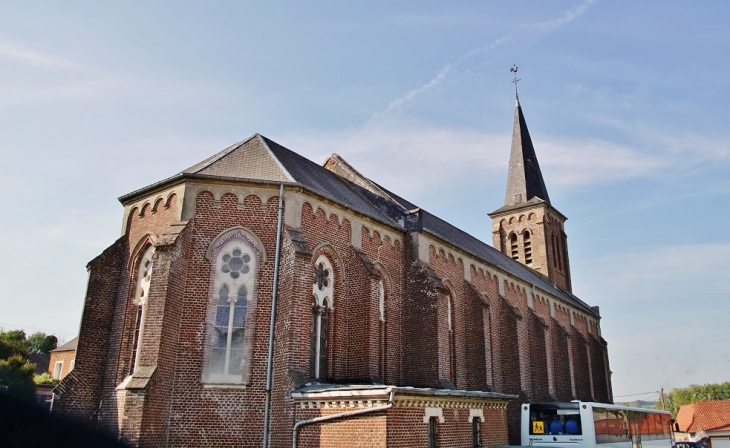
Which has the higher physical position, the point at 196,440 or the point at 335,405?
the point at 335,405

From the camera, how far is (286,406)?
14.0 m

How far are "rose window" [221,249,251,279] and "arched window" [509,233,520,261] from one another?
1177 inches

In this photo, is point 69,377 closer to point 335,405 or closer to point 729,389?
point 335,405

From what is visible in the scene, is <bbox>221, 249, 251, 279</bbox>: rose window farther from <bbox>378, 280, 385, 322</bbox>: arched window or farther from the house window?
the house window

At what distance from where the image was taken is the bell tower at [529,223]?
41000mm

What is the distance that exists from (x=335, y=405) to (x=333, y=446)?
91 cm

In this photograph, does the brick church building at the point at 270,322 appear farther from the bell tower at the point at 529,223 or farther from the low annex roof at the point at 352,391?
the bell tower at the point at 529,223

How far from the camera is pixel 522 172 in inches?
1727

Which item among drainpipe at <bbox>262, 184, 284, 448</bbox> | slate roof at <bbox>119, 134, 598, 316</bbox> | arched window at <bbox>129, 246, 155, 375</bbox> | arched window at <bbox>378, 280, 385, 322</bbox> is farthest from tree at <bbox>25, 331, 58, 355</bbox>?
drainpipe at <bbox>262, 184, 284, 448</bbox>

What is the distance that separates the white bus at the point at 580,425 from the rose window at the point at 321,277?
8357 mm

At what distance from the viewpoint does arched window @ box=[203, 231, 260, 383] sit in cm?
1487

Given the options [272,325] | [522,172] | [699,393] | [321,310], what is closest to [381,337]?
[321,310]

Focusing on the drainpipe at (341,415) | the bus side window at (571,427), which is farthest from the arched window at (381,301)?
the bus side window at (571,427)

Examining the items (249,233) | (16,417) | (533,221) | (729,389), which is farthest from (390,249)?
(729,389)
